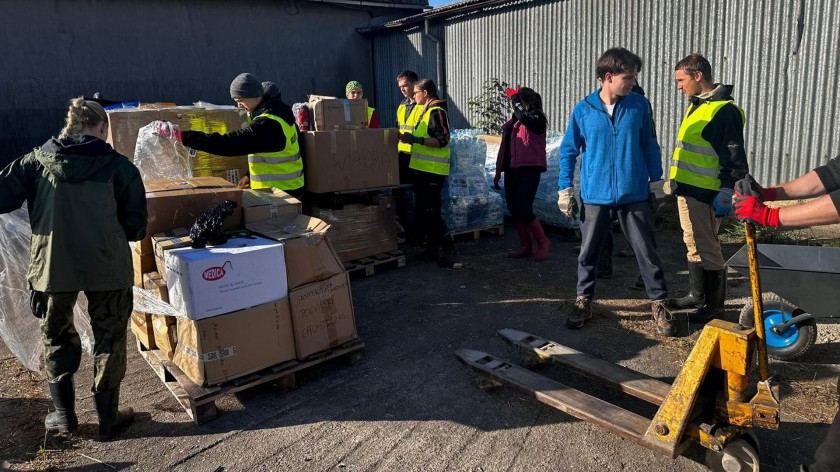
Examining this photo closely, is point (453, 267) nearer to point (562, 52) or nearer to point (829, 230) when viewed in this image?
point (829, 230)

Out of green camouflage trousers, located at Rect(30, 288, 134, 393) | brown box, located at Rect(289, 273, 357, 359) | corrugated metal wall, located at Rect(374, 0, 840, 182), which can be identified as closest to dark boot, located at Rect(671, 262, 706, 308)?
brown box, located at Rect(289, 273, 357, 359)

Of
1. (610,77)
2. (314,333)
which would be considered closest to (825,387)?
(610,77)

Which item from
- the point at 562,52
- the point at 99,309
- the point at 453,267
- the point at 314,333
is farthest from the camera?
the point at 562,52

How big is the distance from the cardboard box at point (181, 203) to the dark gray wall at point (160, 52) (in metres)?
8.32

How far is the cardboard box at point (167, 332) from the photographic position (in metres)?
3.77

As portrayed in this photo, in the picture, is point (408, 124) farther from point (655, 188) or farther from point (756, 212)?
point (756, 212)

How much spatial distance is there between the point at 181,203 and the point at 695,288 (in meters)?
3.94

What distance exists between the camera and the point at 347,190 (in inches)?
234

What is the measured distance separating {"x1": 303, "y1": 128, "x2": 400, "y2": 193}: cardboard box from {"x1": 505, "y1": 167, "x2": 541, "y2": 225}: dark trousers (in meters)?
1.26

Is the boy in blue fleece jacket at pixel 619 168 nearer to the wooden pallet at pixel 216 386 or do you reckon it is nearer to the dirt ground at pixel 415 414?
the dirt ground at pixel 415 414

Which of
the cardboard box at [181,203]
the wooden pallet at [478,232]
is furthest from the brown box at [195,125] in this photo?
the wooden pallet at [478,232]

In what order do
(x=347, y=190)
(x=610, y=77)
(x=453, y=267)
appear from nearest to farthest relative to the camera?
(x=610, y=77), (x=347, y=190), (x=453, y=267)

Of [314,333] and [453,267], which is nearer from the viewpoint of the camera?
[314,333]

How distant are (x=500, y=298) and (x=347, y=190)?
1.85 meters
